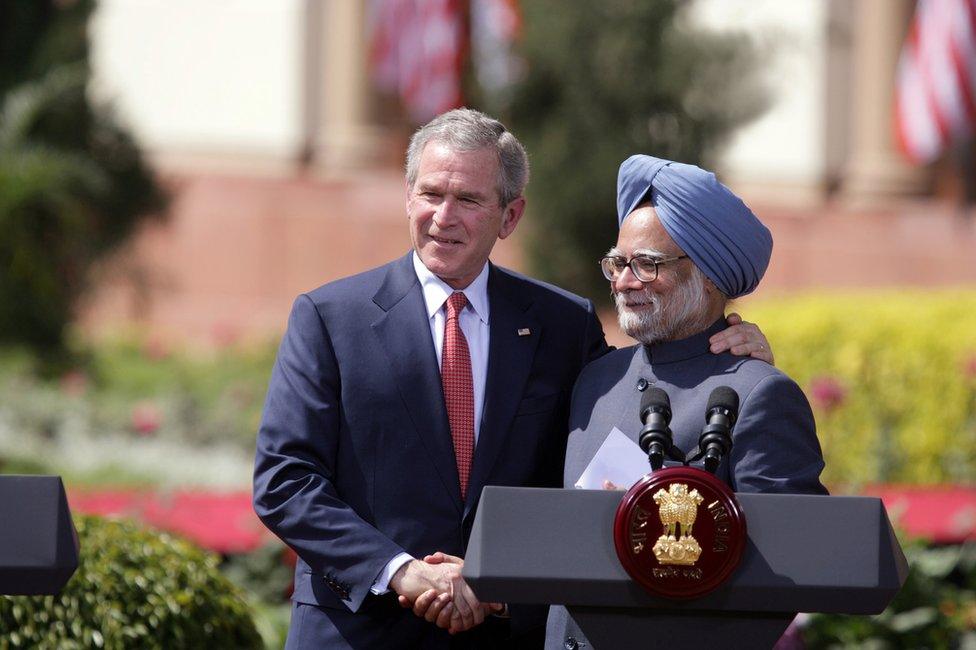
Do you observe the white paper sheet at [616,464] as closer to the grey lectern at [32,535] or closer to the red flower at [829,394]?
the grey lectern at [32,535]

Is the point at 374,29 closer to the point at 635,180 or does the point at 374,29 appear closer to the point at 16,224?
the point at 16,224

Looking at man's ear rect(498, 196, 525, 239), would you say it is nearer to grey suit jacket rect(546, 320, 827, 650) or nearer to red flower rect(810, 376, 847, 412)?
grey suit jacket rect(546, 320, 827, 650)

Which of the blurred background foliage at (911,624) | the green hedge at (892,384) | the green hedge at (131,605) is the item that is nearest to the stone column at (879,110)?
the green hedge at (892,384)

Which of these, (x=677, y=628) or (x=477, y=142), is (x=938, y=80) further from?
(x=677, y=628)

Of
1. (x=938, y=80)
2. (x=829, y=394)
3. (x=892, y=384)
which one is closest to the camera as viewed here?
(x=829, y=394)

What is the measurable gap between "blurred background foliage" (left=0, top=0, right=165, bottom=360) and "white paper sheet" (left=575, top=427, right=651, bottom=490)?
9490 millimetres

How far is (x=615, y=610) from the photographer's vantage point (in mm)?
3465

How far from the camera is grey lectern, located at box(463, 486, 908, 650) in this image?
334cm

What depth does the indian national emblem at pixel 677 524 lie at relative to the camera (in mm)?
3346

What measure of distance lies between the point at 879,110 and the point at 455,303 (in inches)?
534

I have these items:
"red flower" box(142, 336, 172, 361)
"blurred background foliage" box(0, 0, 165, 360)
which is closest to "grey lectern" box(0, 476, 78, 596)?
"blurred background foliage" box(0, 0, 165, 360)

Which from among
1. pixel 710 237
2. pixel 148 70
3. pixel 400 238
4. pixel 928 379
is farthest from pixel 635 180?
pixel 148 70

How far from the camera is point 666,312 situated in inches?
154

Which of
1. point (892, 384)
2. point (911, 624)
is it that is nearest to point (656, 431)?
point (911, 624)
